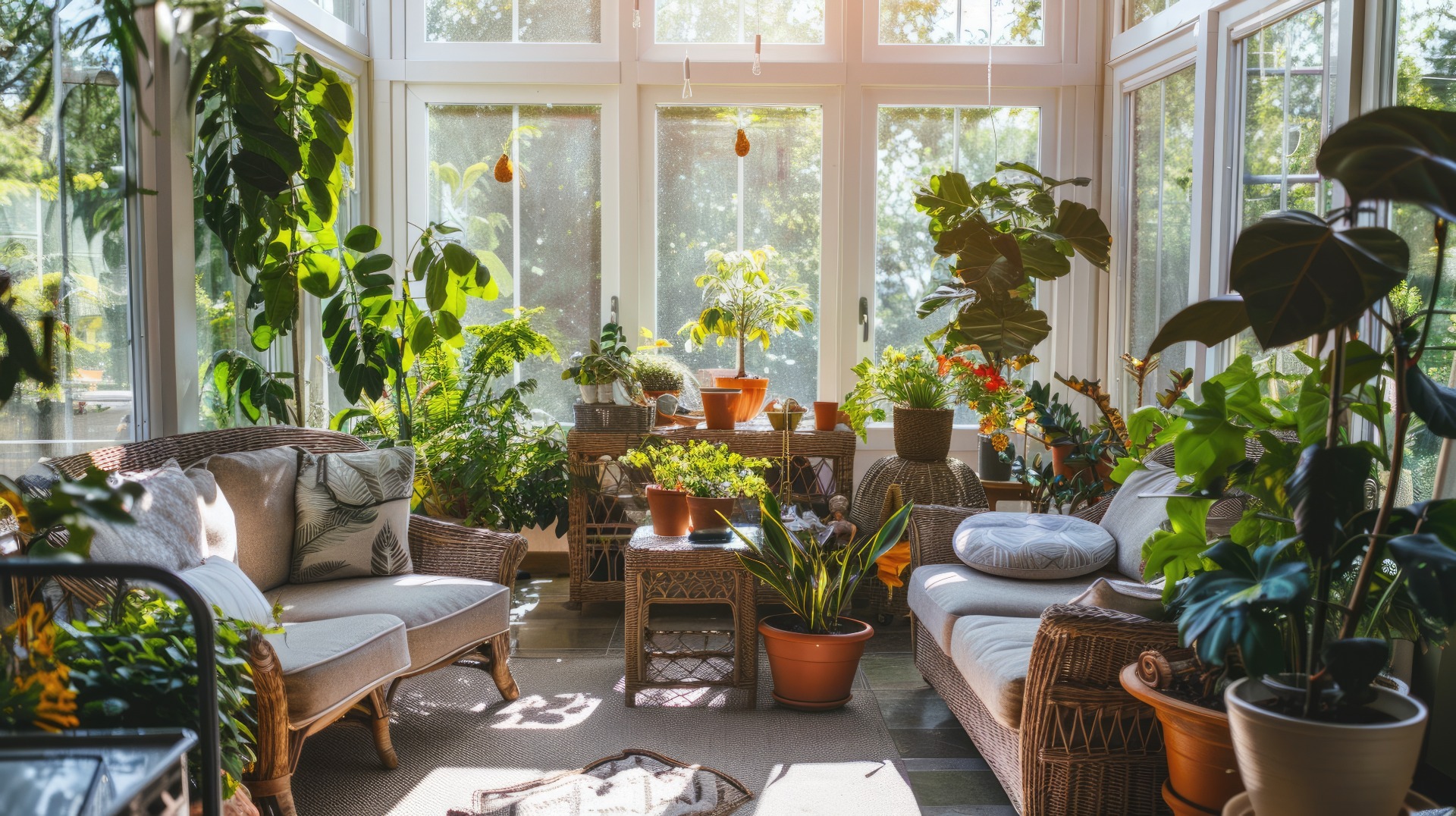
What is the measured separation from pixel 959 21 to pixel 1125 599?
3.18m

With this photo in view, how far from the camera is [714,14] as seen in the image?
4.51m

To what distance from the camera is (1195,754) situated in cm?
→ 191

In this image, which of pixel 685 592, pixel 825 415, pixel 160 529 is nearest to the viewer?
pixel 160 529

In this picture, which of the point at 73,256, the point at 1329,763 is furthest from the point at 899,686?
the point at 73,256

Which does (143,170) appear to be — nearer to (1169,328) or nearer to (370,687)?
(370,687)

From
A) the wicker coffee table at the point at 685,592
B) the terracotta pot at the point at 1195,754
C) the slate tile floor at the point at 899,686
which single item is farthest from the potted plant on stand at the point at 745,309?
the terracotta pot at the point at 1195,754

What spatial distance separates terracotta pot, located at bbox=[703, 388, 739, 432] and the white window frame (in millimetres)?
706

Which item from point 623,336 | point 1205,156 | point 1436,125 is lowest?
point 623,336

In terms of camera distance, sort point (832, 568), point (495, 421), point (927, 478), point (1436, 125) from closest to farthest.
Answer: point (1436, 125)
point (832, 568)
point (927, 478)
point (495, 421)

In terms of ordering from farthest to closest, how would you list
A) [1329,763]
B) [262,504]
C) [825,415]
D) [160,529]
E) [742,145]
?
[742,145]
[825,415]
[262,504]
[160,529]
[1329,763]

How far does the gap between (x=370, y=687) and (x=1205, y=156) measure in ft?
10.5

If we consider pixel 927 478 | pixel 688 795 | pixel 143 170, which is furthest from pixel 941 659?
pixel 143 170

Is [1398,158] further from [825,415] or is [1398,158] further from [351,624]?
[825,415]

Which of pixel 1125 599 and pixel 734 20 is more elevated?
pixel 734 20
